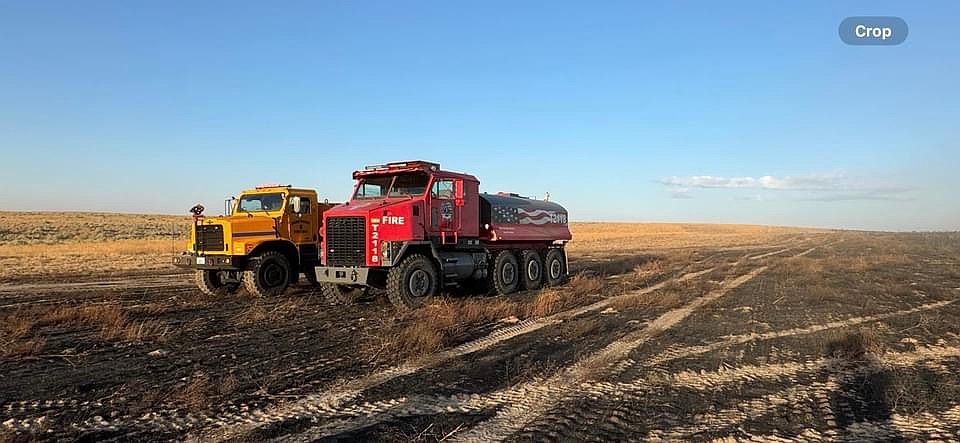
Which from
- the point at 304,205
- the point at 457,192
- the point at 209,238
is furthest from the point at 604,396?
the point at 209,238

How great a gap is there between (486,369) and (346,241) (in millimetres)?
6240

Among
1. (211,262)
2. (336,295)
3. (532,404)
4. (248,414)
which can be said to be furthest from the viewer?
(211,262)

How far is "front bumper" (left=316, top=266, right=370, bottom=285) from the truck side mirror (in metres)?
2.79

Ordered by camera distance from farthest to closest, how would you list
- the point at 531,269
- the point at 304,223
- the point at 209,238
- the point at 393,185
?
the point at 531,269 → the point at 304,223 → the point at 209,238 → the point at 393,185

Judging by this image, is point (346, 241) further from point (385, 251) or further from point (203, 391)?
point (203, 391)

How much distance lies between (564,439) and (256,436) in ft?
7.74

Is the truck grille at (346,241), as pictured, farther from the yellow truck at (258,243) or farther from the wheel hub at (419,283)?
the yellow truck at (258,243)

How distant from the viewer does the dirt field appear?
A: 5125 mm

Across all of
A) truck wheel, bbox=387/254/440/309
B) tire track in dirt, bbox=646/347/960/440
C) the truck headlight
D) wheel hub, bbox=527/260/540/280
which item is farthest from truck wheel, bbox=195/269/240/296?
tire track in dirt, bbox=646/347/960/440

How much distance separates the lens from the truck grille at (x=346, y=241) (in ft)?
40.7

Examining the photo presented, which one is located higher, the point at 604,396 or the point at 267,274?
the point at 267,274

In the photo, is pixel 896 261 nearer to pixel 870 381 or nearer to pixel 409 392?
pixel 870 381

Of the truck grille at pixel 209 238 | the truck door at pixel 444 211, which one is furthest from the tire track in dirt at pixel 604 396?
the truck grille at pixel 209 238

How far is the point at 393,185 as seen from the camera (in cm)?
1365
